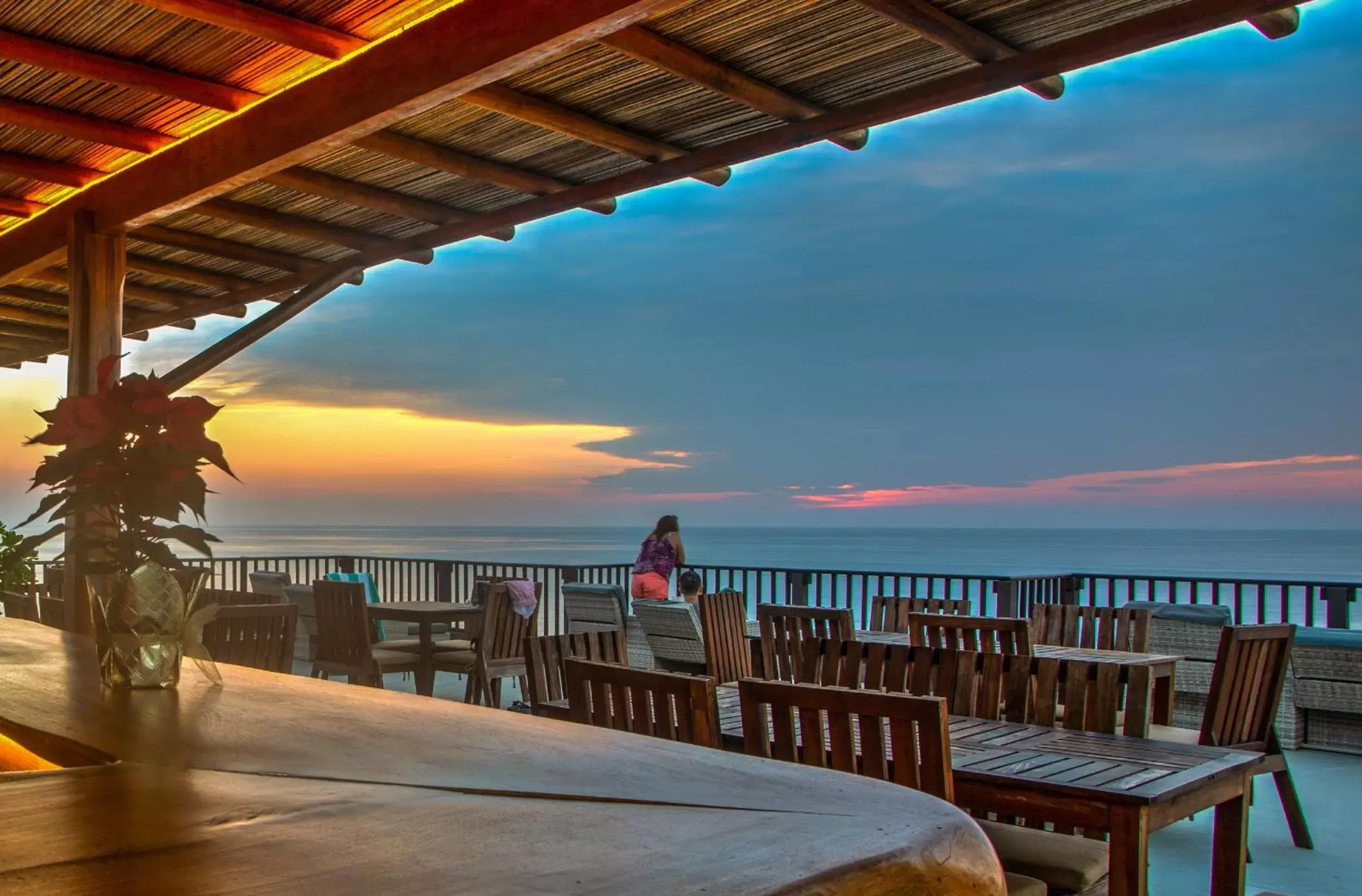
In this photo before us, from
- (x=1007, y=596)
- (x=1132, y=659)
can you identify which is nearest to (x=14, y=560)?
(x=1132, y=659)

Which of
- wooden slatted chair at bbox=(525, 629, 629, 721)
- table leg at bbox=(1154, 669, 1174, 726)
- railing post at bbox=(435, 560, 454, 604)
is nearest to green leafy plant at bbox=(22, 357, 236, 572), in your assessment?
wooden slatted chair at bbox=(525, 629, 629, 721)

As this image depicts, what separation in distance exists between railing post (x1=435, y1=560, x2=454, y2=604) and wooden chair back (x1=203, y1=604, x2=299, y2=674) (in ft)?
23.8

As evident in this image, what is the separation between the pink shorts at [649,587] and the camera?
8469 mm

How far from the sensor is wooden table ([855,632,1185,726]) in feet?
14.7

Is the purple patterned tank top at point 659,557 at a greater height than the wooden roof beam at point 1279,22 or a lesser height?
lesser

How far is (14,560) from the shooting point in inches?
103

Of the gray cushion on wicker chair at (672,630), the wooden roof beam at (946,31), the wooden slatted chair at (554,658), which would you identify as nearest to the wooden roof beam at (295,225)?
the gray cushion on wicker chair at (672,630)

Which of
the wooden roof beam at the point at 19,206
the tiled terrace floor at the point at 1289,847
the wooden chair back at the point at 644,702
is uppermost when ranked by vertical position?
the wooden roof beam at the point at 19,206

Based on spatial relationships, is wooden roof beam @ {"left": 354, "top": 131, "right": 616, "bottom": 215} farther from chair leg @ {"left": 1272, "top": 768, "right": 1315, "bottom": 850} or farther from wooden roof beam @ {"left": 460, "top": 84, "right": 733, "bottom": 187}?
chair leg @ {"left": 1272, "top": 768, "right": 1315, "bottom": 850}

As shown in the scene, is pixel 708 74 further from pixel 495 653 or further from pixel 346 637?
pixel 346 637

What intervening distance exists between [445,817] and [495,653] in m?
6.11

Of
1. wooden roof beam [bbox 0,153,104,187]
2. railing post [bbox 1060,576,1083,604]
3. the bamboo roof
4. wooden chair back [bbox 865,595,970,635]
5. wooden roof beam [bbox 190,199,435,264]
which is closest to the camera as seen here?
the bamboo roof

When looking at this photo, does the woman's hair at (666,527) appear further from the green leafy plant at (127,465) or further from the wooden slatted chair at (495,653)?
the green leafy plant at (127,465)

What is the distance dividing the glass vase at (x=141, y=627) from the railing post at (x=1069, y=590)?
792cm
